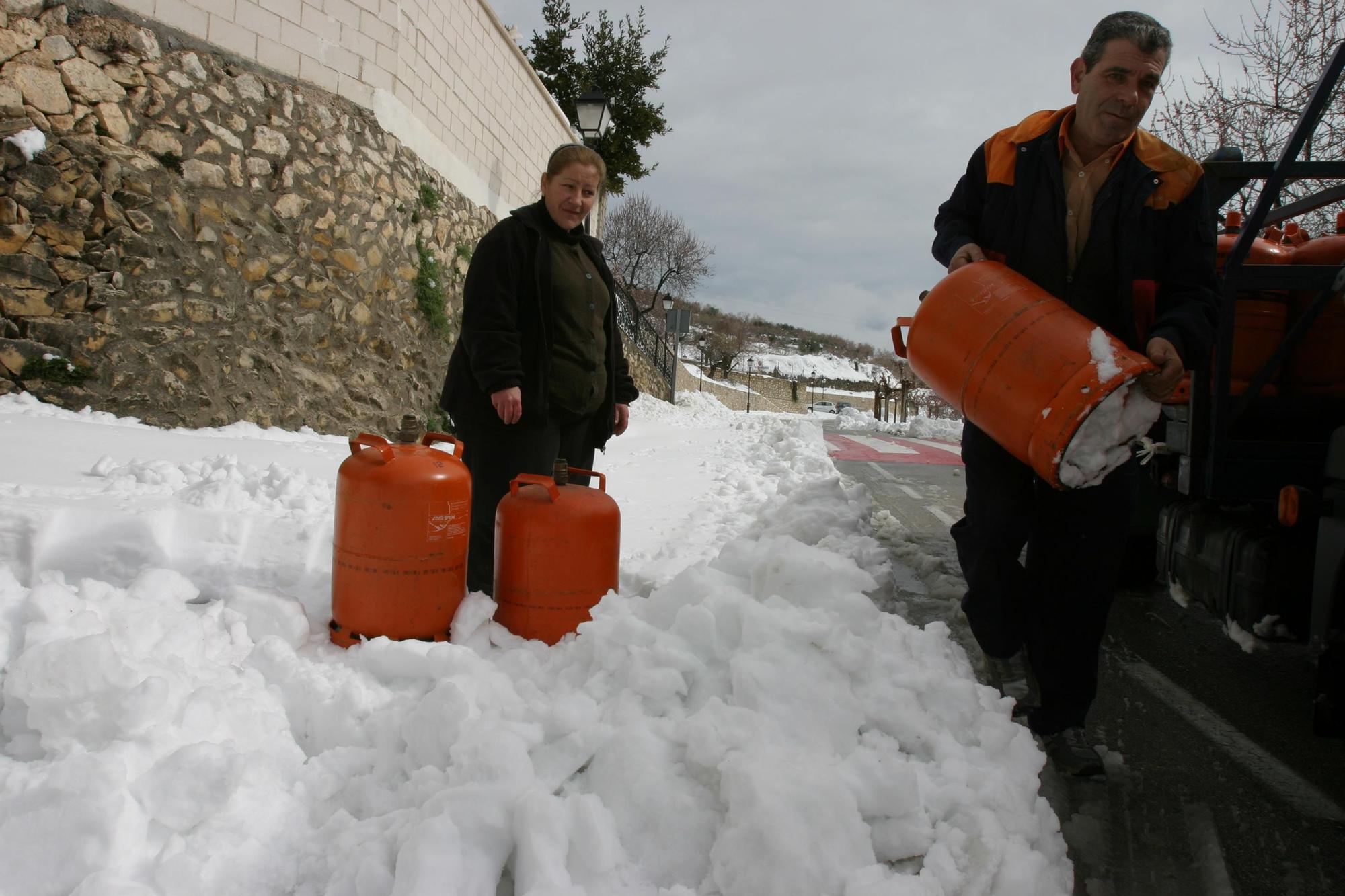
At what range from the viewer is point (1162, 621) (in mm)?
3725

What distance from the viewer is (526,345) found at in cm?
288

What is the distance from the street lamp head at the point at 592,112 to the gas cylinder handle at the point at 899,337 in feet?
31.9

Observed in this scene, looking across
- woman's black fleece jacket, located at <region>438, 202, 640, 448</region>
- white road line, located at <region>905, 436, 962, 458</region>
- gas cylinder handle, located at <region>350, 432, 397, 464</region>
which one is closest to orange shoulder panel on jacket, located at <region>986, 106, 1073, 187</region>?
woman's black fleece jacket, located at <region>438, 202, 640, 448</region>

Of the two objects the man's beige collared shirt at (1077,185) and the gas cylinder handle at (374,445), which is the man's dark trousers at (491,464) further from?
the man's beige collared shirt at (1077,185)

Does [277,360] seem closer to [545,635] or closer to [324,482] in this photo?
[324,482]

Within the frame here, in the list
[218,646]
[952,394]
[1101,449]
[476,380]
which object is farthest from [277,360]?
[1101,449]

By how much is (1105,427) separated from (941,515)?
13.7 ft

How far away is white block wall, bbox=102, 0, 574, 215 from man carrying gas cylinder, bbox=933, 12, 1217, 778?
5.84m

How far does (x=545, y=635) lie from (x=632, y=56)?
1893 cm

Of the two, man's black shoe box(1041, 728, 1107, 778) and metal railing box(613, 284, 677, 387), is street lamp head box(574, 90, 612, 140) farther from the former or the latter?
man's black shoe box(1041, 728, 1107, 778)

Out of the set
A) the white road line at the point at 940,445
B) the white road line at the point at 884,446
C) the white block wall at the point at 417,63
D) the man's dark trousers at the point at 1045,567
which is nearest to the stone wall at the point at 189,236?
the white block wall at the point at 417,63

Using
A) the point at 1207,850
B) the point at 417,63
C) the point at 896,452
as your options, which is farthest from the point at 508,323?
the point at 896,452

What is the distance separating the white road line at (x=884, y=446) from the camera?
483 inches

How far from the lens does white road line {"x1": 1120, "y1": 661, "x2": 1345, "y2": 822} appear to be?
6.89ft
